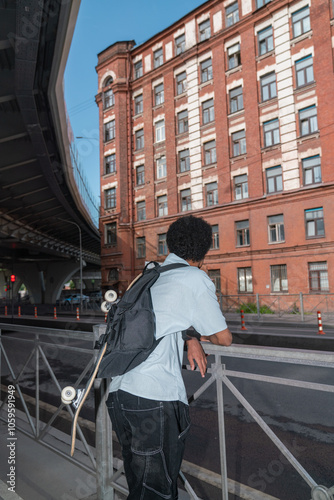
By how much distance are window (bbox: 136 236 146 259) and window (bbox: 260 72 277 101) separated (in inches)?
563

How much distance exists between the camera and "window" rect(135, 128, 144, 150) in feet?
103

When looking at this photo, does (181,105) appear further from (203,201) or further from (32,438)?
(32,438)

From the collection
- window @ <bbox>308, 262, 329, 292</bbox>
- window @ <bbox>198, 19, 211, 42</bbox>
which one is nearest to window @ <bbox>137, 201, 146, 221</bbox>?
window @ <bbox>198, 19, 211, 42</bbox>

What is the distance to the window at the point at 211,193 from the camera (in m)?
26.1

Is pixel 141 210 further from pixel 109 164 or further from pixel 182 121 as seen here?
pixel 182 121

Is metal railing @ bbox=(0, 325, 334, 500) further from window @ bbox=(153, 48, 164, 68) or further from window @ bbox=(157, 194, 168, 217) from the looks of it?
window @ bbox=(153, 48, 164, 68)

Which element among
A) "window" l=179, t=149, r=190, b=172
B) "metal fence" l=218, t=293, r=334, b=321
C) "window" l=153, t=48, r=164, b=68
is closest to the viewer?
"metal fence" l=218, t=293, r=334, b=321

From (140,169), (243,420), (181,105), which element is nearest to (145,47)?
(181,105)

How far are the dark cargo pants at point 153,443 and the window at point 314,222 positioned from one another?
2128 cm

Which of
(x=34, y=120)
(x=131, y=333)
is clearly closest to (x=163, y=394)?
(x=131, y=333)

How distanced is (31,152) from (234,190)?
1620 centimetres

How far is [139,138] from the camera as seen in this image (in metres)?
31.6

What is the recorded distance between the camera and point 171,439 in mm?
1792

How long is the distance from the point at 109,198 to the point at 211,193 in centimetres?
1054
